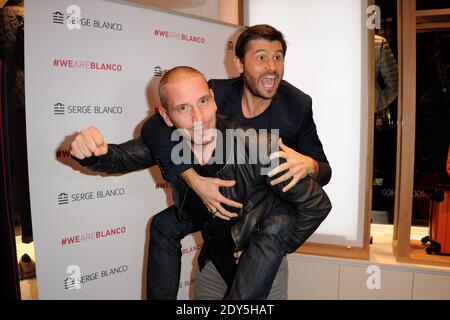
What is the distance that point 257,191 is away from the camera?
129 centimetres

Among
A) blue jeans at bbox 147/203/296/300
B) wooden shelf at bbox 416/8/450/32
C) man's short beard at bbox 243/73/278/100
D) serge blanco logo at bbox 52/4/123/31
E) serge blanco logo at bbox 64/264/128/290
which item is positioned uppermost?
wooden shelf at bbox 416/8/450/32

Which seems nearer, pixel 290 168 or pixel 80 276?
pixel 290 168

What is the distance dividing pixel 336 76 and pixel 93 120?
1.57 m

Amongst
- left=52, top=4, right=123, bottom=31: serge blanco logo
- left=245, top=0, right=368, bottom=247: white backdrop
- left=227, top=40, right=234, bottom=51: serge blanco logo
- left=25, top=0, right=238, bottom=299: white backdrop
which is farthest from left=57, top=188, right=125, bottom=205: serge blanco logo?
left=245, top=0, right=368, bottom=247: white backdrop

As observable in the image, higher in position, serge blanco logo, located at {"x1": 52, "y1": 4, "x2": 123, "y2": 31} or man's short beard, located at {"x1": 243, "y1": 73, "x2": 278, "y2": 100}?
serge blanco logo, located at {"x1": 52, "y1": 4, "x2": 123, "y2": 31}

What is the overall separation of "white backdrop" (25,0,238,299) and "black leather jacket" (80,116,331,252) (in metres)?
0.54

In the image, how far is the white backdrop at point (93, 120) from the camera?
1673 millimetres

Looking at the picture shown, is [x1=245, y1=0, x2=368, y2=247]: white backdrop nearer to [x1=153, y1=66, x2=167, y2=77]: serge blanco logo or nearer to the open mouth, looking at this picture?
[x1=153, y1=66, x2=167, y2=77]: serge blanco logo

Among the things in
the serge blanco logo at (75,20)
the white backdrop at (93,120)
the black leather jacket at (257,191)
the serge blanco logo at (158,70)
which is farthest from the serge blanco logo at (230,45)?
the black leather jacket at (257,191)

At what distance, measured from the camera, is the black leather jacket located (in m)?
1.23

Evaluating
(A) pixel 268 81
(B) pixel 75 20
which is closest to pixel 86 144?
(A) pixel 268 81

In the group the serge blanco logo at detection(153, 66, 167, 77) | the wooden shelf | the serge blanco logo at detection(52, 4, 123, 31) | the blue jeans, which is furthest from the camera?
the wooden shelf

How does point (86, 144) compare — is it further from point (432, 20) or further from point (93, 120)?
point (432, 20)

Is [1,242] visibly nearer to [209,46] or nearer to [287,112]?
[287,112]
